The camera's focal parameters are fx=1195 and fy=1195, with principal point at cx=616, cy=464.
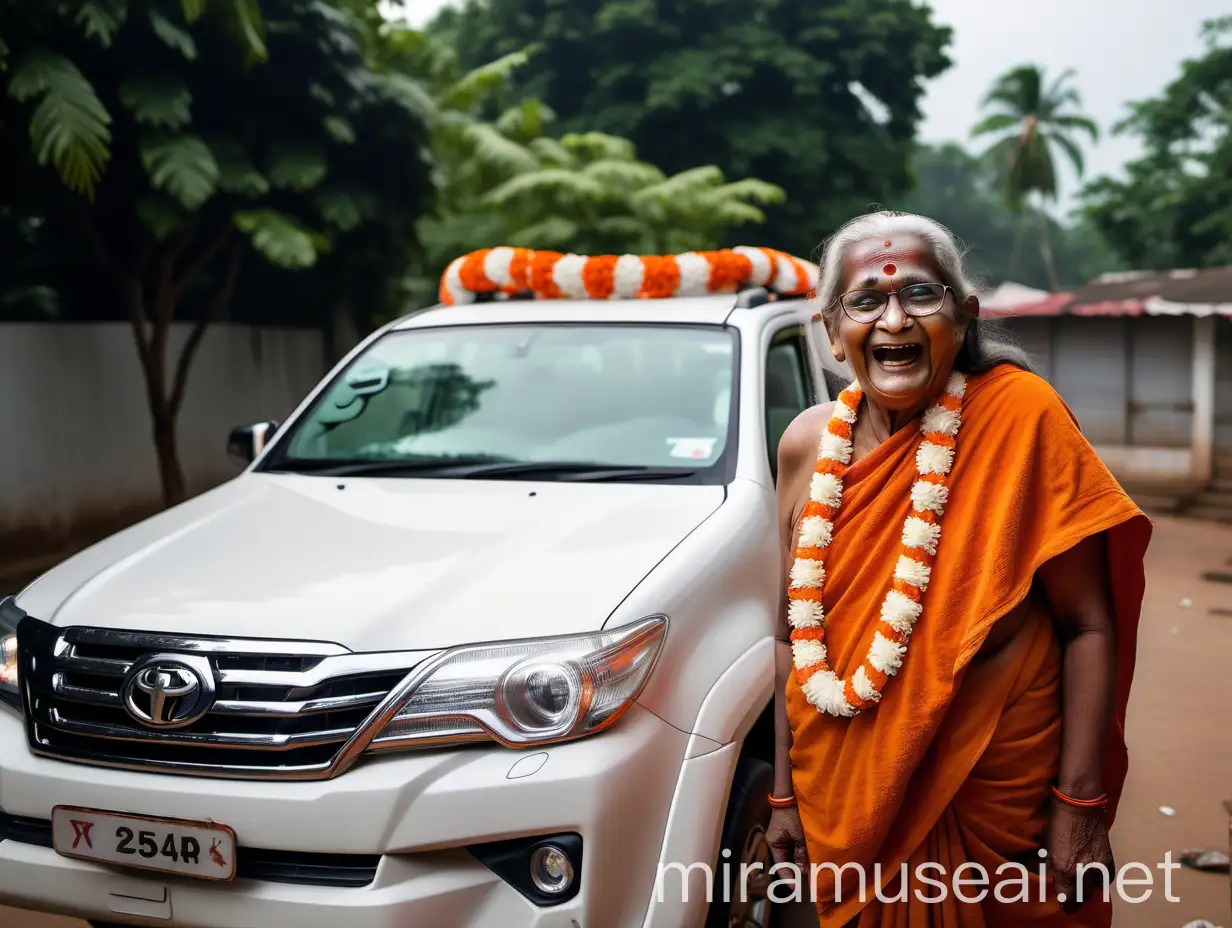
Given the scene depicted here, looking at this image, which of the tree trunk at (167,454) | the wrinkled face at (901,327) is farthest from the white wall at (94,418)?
the wrinkled face at (901,327)

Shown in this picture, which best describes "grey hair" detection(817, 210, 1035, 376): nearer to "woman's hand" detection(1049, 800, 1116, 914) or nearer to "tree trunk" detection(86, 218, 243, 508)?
"woman's hand" detection(1049, 800, 1116, 914)

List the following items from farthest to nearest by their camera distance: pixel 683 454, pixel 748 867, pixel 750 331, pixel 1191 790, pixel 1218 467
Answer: pixel 1218 467, pixel 1191 790, pixel 750 331, pixel 683 454, pixel 748 867

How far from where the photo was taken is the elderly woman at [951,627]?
195cm

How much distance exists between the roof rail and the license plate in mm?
2280

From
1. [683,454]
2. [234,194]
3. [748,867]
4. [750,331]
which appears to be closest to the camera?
[748,867]

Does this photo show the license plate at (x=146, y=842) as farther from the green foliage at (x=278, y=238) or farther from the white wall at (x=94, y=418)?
the white wall at (x=94, y=418)

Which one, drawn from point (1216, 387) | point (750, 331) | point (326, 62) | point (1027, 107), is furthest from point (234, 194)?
point (1027, 107)

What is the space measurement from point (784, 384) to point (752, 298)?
1.08ft

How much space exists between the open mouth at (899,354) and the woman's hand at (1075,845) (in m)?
0.78

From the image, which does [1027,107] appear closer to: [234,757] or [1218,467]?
[1218,467]

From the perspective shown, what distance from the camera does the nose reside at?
2004 mm

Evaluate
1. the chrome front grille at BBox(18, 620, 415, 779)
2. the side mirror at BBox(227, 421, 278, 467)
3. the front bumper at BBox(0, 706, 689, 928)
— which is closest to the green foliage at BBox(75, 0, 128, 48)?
the side mirror at BBox(227, 421, 278, 467)

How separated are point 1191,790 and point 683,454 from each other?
2801mm

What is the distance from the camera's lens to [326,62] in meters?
9.21
